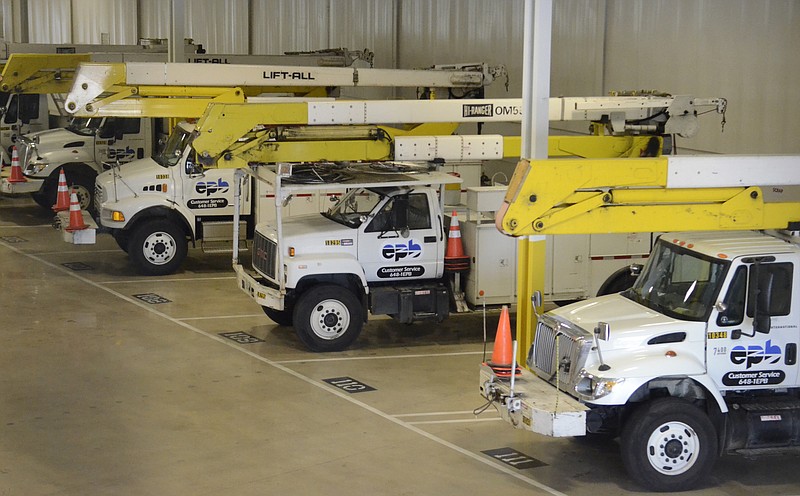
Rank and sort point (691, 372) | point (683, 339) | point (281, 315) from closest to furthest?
point (691, 372), point (683, 339), point (281, 315)

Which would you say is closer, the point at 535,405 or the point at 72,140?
the point at 535,405

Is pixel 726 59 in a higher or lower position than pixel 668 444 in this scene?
higher

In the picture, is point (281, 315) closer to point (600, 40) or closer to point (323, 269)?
point (323, 269)

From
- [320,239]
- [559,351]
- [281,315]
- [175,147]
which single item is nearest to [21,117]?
[175,147]

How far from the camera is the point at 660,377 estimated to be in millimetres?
9453

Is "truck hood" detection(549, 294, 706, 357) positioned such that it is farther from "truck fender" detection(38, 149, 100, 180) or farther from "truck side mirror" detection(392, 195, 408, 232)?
"truck fender" detection(38, 149, 100, 180)

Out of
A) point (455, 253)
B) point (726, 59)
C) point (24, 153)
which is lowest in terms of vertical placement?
point (455, 253)

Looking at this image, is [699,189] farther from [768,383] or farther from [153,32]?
[153,32]

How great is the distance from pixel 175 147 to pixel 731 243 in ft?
35.3

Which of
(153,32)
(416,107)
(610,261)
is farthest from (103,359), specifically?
(153,32)

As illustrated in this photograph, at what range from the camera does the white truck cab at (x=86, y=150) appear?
74.5 ft

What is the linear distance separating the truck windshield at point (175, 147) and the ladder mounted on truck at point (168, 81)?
903 mm

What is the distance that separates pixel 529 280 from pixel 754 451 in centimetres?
271

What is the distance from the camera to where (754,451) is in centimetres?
977
